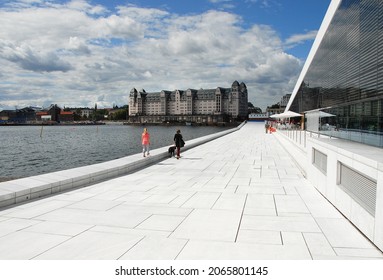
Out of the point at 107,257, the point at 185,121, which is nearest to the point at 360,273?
the point at 107,257

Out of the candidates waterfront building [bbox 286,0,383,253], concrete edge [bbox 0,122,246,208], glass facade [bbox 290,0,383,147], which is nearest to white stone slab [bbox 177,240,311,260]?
waterfront building [bbox 286,0,383,253]

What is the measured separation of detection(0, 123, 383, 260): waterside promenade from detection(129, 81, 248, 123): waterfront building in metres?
149

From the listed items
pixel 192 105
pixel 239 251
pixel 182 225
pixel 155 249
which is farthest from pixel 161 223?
pixel 192 105

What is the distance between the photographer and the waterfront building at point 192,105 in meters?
165

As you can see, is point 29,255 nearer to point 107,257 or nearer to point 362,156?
point 107,257

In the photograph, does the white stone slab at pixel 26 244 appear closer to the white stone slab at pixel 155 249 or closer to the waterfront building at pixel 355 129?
the white stone slab at pixel 155 249

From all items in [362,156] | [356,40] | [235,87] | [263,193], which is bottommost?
[263,193]

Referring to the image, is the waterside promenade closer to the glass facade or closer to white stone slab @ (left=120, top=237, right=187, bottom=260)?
white stone slab @ (left=120, top=237, right=187, bottom=260)

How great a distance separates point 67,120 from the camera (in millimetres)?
198500

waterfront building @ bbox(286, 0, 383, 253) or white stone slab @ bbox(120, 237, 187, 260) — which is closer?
white stone slab @ bbox(120, 237, 187, 260)

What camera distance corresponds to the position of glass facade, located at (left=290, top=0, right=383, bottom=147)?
22.7ft

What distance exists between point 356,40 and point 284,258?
12.1 meters

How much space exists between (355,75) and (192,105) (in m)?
160

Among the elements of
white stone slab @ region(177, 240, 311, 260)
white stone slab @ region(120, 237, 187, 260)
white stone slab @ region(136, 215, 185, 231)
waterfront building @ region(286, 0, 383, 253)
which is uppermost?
waterfront building @ region(286, 0, 383, 253)
